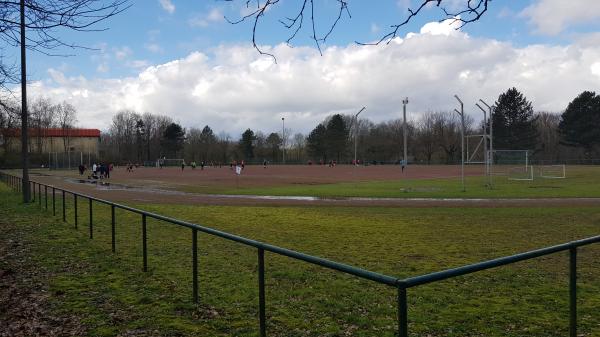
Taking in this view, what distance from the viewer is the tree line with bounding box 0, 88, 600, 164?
331 ft

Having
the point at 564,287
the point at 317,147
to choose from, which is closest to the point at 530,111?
the point at 317,147

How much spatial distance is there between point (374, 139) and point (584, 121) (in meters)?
48.3

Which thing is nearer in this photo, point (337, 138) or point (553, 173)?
point (553, 173)

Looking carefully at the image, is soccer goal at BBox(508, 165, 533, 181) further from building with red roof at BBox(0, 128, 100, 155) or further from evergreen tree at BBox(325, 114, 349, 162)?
building with red roof at BBox(0, 128, 100, 155)

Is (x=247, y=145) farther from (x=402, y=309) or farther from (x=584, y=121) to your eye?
(x=402, y=309)

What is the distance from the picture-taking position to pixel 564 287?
6.96 m

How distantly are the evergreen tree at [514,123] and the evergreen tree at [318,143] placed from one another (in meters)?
46.0

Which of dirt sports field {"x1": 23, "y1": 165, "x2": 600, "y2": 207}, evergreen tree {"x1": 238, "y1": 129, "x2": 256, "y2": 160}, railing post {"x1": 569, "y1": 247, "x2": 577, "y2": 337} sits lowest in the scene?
dirt sports field {"x1": 23, "y1": 165, "x2": 600, "y2": 207}

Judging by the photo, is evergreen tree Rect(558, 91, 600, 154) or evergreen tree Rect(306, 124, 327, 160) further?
evergreen tree Rect(306, 124, 327, 160)

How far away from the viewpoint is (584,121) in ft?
323

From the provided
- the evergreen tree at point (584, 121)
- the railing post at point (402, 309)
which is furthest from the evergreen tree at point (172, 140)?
the railing post at point (402, 309)

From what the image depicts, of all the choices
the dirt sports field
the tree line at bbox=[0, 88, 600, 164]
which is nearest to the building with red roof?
the tree line at bbox=[0, 88, 600, 164]

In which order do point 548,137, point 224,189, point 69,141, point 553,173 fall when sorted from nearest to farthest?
1. point 224,189
2. point 553,173
3. point 548,137
4. point 69,141

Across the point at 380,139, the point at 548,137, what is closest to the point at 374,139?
the point at 380,139
